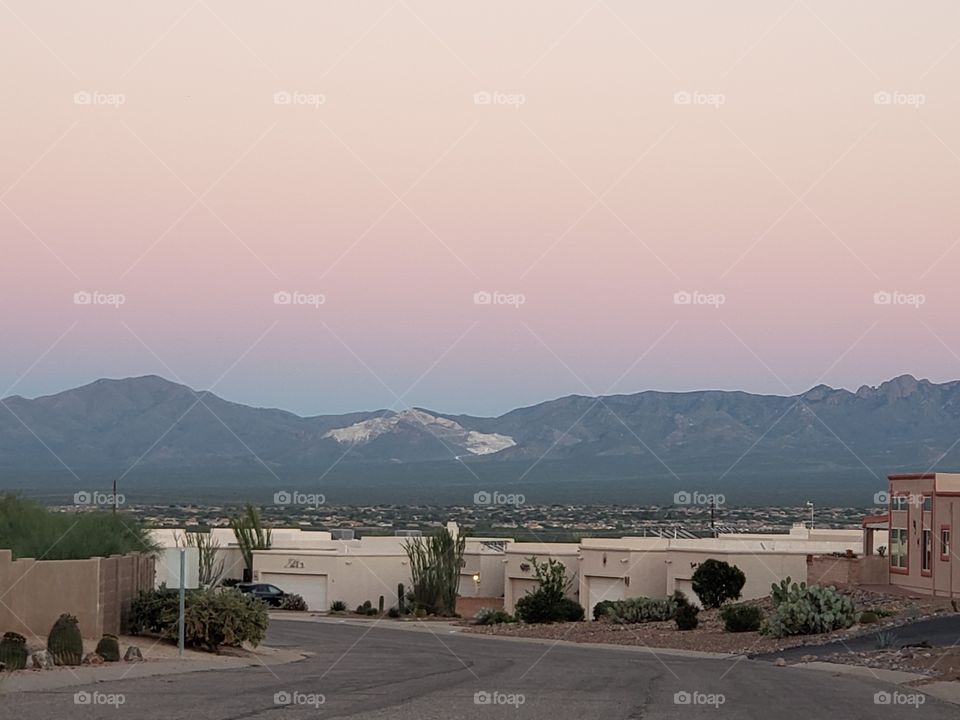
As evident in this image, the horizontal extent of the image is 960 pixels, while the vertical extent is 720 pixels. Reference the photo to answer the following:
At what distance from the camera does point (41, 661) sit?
2608 centimetres

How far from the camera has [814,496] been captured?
17362cm

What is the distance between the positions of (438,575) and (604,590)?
27.5ft

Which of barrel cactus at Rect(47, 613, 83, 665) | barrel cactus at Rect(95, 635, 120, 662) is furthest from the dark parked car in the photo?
barrel cactus at Rect(47, 613, 83, 665)

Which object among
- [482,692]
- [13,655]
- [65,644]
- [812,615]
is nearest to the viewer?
[482,692]

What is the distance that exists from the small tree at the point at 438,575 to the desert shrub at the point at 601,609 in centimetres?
875

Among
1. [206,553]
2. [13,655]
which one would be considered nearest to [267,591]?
[206,553]

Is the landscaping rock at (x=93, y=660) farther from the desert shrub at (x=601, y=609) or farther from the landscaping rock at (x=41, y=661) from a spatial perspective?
the desert shrub at (x=601, y=609)

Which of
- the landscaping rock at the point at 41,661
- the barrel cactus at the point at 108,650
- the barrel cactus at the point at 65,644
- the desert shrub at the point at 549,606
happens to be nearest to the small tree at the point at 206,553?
the desert shrub at the point at 549,606

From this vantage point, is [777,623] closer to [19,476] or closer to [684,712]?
[684,712]

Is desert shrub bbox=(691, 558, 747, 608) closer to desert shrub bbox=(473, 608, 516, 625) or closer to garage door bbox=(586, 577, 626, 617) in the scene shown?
garage door bbox=(586, 577, 626, 617)

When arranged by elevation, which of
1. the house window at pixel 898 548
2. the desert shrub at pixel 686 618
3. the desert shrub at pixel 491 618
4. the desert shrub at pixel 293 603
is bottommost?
the desert shrub at pixel 293 603

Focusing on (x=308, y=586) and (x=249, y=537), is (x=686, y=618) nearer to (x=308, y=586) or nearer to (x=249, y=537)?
(x=308, y=586)

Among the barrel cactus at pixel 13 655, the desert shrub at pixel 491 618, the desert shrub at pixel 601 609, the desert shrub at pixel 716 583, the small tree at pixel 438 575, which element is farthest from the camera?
the small tree at pixel 438 575

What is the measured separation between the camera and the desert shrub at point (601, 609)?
188ft
